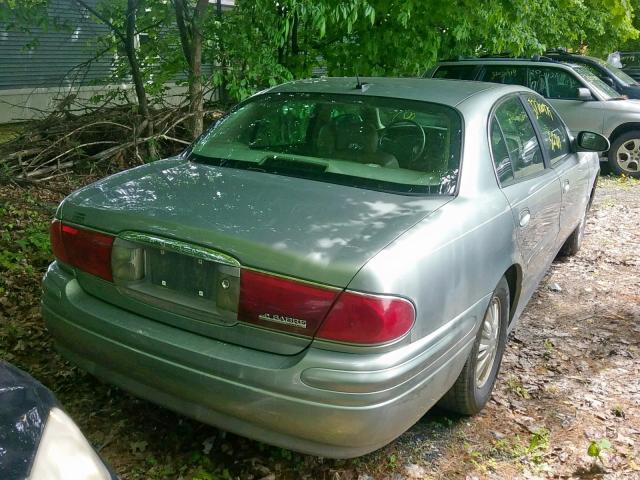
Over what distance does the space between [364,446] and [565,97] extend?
9233 mm

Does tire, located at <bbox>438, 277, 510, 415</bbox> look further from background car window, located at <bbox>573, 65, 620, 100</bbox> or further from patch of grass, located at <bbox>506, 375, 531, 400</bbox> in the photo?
background car window, located at <bbox>573, 65, 620, 100</bbox>

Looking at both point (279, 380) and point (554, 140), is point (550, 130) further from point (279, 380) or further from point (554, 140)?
point (279, 380)

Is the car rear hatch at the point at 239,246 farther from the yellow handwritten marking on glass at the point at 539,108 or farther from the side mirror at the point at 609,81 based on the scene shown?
the side mirror at the point at 609,81

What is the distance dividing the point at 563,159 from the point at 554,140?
0.16m

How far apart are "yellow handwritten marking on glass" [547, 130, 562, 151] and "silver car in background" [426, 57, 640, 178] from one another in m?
5.73

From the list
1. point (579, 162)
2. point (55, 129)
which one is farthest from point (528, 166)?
point (55, 129)

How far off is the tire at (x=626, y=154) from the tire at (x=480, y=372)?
304 inches

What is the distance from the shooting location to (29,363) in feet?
12.0

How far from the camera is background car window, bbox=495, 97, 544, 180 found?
3.63 meters

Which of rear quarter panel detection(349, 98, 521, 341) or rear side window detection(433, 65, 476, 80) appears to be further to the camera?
rear side window detection(433, 65, 476, 80)

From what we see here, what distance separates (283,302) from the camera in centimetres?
230

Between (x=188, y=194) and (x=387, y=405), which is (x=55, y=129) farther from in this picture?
(x=387, y=405)

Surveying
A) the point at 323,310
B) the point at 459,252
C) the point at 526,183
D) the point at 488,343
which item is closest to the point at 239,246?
the point at 323,310

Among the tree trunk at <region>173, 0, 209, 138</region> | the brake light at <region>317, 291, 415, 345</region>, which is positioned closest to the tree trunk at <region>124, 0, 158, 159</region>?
the tree trunk at <region>173, 0, 209, 138</region>
